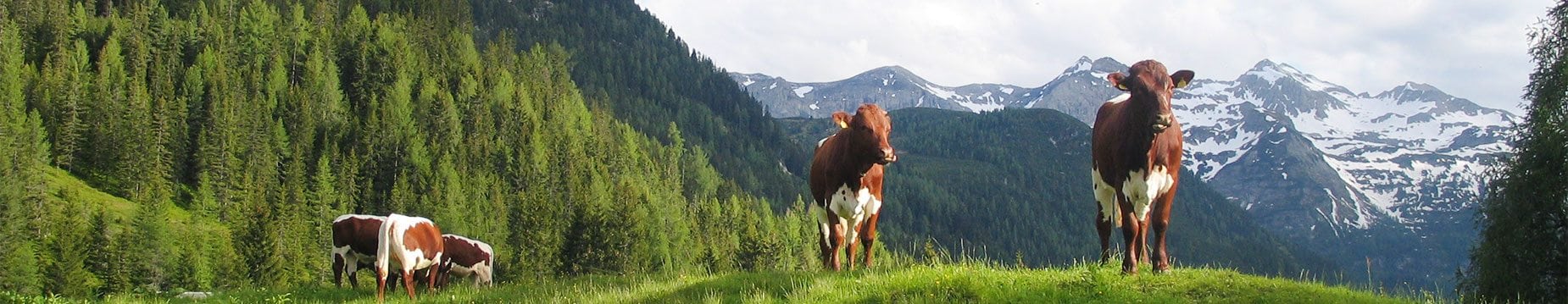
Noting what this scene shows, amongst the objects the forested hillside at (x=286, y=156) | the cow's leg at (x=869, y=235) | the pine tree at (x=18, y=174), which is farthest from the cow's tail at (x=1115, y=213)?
the pine tree at (x=18, y=174)

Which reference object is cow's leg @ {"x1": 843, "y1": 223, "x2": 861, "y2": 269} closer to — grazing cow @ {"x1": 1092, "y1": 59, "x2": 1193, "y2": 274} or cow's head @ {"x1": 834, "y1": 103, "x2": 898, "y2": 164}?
cow's head @ {"x1": 834, "y1": 103, "x2": 898, "y2": 164}

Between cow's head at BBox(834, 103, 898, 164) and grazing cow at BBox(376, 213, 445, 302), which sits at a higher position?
cow's head at BBox(834, 103, 898, 164)

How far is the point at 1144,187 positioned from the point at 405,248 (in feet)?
48.4

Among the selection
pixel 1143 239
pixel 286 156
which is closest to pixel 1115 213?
pixel 1143 239

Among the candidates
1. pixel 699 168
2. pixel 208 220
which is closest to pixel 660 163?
pixel 699 168

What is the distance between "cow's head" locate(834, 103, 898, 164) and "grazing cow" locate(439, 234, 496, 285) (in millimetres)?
18019

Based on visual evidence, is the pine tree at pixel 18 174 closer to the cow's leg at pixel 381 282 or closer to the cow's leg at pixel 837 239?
the cow's leg at pixel 381 282

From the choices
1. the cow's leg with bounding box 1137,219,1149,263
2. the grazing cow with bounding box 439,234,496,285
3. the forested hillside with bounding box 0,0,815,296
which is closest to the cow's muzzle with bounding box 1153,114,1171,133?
the cow's leg with bounding box 1137,219,1149,263

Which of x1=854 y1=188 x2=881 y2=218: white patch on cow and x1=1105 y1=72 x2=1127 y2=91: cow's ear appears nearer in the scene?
x1=1105 y1=72 x2=1127 y2=91: cow's ear

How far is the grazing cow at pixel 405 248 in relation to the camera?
744 inches

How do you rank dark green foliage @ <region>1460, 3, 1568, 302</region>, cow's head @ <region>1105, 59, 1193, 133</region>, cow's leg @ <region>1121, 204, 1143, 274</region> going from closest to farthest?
cow's head @ <region>1105, 59, 1193, 133</region> < cow's leg @ <region>1121, 204, 1143, 274</region> < dark green foliage @ <region>1460, 3, 1568, 302</region>

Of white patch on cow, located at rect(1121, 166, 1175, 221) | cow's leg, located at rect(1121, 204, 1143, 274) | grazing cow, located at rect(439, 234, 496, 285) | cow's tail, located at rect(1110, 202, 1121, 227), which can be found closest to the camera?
cow's leg, located at rect(1121, 204, 1143, 274)

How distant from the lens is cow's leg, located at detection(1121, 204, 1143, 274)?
10711 mm

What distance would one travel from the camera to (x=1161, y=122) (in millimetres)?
10359
